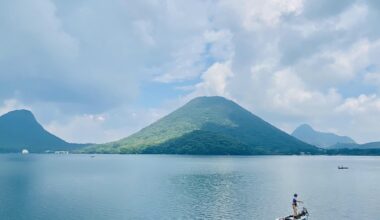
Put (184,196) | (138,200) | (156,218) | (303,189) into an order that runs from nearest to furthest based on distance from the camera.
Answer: (156,218) < (138,200) < (184,196) < (303,189)

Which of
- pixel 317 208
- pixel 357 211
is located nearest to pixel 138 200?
pixel 317 208

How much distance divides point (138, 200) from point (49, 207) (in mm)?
20103

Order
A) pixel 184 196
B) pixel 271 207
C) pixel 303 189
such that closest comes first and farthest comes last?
pixel 271 207 → pixel 184 196 → pixel 303 189

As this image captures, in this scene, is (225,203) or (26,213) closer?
(26,213)

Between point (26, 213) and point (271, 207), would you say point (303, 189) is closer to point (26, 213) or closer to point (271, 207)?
point (271, 207)

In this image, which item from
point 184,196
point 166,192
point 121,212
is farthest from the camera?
point 166,192

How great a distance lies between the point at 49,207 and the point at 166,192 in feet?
109

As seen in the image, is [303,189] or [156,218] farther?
[303,189]

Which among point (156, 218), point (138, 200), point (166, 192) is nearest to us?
point (156, 218)

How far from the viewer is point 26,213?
72.2 metres

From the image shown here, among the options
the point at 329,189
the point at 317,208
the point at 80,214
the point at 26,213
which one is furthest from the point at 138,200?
the point at 329,189

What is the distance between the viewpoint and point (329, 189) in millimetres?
110625

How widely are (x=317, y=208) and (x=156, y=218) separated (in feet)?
112

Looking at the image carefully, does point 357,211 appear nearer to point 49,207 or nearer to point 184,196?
point 184,196
